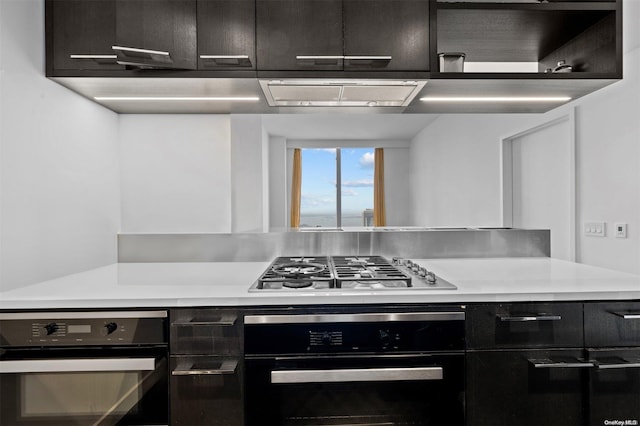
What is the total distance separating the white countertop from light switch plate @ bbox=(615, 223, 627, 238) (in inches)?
16.4

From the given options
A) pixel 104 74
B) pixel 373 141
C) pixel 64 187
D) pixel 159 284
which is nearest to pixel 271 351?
pixel 159 284

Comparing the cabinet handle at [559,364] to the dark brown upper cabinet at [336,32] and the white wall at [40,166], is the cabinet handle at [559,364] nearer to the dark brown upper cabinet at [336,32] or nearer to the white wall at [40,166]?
the dark brown upper cabinet at [336,32]

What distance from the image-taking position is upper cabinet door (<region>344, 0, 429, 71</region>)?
1539 mm

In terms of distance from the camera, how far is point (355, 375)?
126 centimetres

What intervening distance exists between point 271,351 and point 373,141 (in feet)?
7.33

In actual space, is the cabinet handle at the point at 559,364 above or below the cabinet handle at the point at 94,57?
below

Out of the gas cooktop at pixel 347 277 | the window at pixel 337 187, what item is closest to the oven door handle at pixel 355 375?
the gas cooktop at pixel 347 277

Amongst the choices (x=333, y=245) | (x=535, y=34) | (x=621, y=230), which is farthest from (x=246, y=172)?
(x=621, y=230)

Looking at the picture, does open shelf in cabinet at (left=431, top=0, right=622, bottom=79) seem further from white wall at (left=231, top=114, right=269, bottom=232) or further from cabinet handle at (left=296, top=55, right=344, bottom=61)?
white wall at (left=231, top=114, right=269, bottom=232)

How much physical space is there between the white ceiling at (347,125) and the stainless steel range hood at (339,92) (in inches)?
9.0

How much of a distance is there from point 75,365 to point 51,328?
151 millimetres

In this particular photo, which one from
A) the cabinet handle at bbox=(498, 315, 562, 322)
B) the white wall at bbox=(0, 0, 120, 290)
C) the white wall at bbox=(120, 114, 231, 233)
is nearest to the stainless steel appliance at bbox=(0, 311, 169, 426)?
the white wall at bbox=(0, 0, 120, 290)

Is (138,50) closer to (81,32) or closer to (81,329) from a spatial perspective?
(81,32)

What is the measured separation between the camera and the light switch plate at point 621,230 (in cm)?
193
